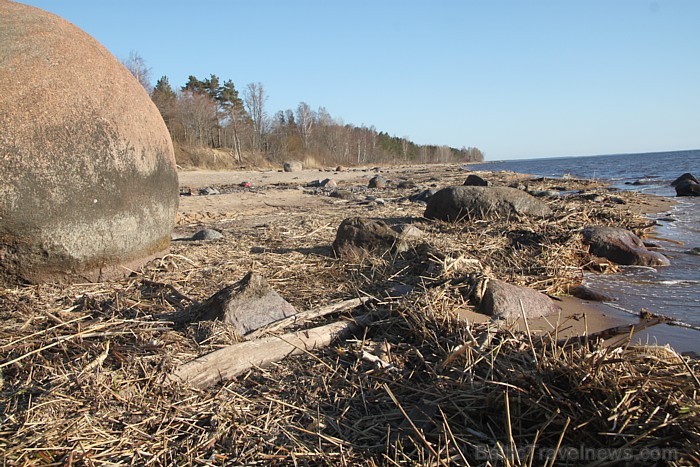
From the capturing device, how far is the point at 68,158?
378cm

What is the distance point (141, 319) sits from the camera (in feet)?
10.3

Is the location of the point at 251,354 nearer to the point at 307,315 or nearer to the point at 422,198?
the point at 307,315

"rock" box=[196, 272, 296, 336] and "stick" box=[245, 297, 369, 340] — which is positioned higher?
"rock" box=[196, 272, 296, 336]

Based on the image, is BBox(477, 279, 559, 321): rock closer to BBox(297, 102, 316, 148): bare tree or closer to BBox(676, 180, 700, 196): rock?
BBox(676, 180, 700, 196): rock

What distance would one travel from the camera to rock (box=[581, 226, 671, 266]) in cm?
602

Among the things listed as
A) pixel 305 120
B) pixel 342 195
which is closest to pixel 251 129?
pixel 305 120

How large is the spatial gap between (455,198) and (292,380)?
20.0ft

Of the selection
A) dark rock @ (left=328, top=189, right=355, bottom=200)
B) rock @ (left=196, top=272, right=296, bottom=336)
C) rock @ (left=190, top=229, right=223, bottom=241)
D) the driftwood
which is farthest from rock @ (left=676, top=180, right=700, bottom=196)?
rock @ (left=196, top=272, right=296, bottom=336)

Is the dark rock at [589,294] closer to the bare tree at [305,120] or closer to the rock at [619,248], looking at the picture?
the rock at [619,248]

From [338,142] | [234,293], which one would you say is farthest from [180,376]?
[338,142]

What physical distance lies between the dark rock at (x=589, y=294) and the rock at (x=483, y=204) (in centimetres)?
308

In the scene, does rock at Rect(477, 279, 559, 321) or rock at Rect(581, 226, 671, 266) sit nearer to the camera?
rock at Rect(477, 279, 559, 321)

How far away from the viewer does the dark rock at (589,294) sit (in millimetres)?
4586

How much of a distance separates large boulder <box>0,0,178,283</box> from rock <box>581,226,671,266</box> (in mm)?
6026
